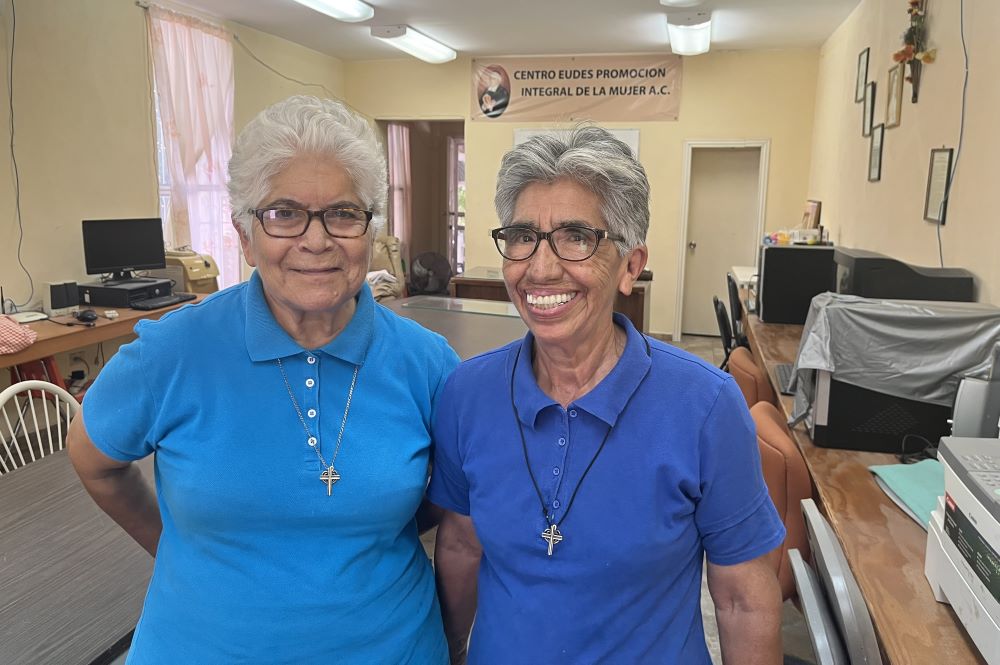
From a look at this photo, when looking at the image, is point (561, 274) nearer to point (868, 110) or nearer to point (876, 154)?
point (876, 154)

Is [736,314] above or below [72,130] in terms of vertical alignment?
below

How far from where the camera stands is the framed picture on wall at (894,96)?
3637 millimetres

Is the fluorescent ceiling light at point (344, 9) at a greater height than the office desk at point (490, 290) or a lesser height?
greater

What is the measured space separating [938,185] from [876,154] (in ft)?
4.12

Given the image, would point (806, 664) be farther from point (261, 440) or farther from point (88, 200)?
point (88, 200)

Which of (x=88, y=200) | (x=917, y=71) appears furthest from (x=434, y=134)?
(x=917, y=71)

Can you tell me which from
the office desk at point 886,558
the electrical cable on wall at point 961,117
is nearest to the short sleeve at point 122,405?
the office desk at point 886,558

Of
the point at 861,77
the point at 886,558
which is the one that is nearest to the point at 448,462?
the point at 886,558

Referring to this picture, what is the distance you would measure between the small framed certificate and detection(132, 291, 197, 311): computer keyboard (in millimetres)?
4528

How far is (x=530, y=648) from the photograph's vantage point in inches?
41.5

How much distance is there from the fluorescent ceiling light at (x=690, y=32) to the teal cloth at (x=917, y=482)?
14.5 feet

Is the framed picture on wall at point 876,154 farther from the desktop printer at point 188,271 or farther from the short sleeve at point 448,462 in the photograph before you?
the desktop printer at point 188,271

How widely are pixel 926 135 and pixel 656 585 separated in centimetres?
312

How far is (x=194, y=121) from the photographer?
18.6 ft
